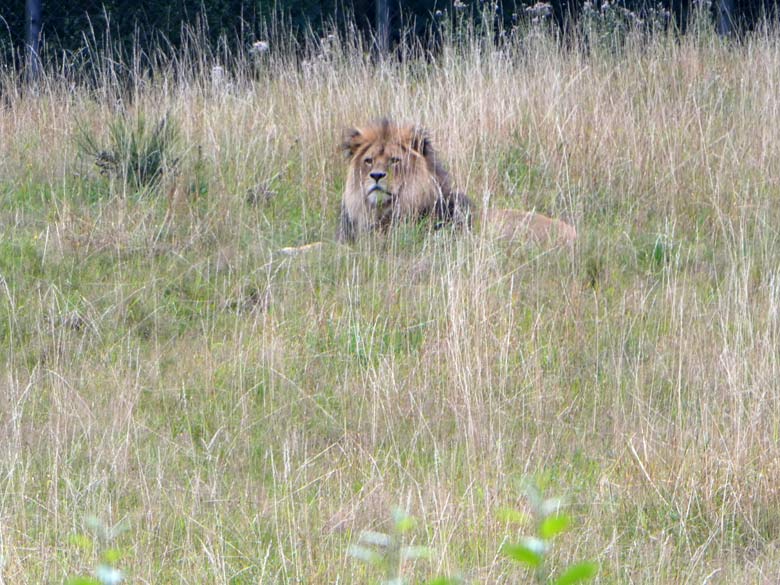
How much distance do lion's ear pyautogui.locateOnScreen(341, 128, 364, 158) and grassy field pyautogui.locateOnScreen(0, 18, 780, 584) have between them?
0.36 meters

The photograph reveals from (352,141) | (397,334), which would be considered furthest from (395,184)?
(397,334)

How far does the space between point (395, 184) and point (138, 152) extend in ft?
4.84

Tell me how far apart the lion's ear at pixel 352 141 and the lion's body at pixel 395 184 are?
9cm

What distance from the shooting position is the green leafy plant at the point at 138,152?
250 inches

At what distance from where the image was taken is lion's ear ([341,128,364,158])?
6.17 m

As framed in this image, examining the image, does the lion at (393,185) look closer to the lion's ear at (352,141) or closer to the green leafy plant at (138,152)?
the lion's ear at (352,141)

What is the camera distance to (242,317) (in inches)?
193

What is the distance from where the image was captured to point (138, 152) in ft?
21.0

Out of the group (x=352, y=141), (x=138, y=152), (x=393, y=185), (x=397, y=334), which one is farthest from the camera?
(x=138, y=152)

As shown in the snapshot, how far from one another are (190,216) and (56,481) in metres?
2.93

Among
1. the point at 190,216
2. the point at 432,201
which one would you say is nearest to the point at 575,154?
the point at 432,201

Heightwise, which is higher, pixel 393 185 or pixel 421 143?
pixel 421 143

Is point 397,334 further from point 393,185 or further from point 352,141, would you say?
point 352,141

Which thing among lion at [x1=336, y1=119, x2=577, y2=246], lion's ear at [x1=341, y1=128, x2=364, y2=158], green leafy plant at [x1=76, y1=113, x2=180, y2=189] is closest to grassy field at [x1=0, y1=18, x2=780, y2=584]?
green leafy plant at [x1=76, y1=113, x2=180, y2=189]
